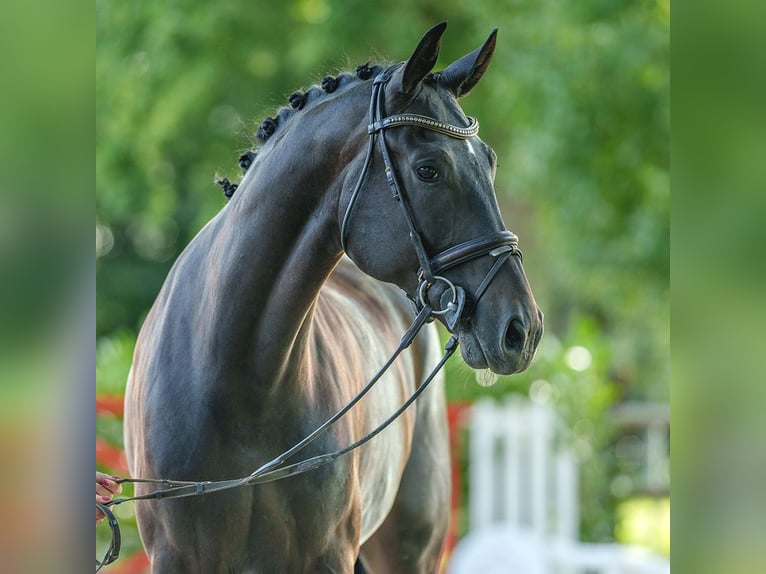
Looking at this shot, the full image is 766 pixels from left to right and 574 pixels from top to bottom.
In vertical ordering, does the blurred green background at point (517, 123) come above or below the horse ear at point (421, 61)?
above

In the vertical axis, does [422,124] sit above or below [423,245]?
above

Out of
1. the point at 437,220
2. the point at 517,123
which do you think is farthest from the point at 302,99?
the point at 517,123

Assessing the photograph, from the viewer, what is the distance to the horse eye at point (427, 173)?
216cm

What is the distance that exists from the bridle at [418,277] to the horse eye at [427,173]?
6cm

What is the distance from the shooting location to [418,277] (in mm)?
2215

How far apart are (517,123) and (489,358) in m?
8.12

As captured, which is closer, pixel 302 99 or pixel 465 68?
pixel 465 68

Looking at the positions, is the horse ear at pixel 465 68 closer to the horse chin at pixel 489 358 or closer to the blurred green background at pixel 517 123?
the horse chin at pixel 489 358

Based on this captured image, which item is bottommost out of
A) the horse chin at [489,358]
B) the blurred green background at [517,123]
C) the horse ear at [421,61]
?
the horse chin at [489,358]

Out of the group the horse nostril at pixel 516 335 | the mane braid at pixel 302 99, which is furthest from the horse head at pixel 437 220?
the mane braid at pixel 302 99

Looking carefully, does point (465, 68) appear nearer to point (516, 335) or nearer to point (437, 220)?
point (437, 220)

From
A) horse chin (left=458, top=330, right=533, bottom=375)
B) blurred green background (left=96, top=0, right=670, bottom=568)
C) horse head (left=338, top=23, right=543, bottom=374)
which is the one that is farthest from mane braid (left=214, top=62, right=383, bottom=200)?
blurred green background (left=96, top=0, right=670, bottom=568)

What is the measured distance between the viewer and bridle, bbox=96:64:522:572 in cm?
212
